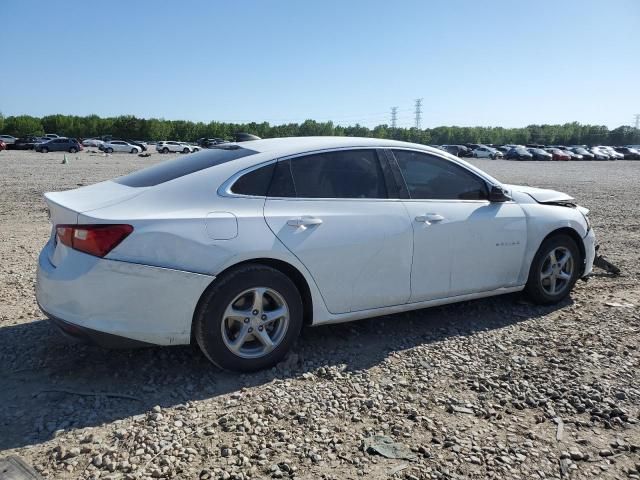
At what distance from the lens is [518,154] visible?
205 ft

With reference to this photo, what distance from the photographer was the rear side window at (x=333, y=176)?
393 centimetres

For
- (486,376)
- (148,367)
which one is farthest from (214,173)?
(486,376)

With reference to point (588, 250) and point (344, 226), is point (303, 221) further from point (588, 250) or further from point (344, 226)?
point (588, 250)

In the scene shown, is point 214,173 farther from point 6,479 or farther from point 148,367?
point 6,479

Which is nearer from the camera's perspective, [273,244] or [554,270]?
[273,244]

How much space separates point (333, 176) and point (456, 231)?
1.16 metres

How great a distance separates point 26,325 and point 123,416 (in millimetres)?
1910

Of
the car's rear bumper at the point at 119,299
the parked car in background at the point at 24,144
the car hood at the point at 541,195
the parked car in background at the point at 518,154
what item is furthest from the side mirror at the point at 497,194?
the parked car in background at the point at 518,154

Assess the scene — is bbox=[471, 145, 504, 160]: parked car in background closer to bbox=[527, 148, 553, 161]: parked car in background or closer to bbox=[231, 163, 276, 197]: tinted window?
bbox=[527, 148, 553, 161]: parked car in background

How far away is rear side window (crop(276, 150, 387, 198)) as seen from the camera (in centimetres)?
393

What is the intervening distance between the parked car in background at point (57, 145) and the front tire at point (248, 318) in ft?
176

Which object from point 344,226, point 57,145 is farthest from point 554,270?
point 57,145

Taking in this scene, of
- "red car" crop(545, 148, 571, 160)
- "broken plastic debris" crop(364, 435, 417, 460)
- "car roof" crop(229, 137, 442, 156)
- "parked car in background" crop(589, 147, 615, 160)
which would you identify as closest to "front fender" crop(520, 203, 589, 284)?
"car roof" crop(229, 137, 442, 156)

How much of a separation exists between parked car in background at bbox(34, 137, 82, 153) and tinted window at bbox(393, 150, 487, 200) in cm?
5323
